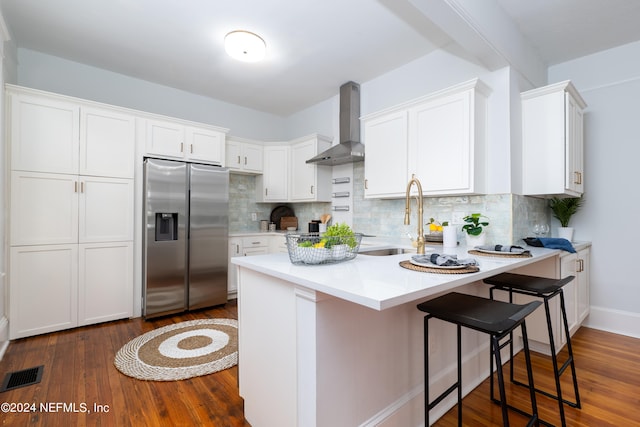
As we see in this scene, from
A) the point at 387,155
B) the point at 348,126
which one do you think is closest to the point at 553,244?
the point at 387,155

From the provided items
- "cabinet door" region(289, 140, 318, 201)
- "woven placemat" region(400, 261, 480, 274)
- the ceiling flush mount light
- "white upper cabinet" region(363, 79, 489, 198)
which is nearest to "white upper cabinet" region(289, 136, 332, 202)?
"cabinet door" region(289, 140, 318, 201)

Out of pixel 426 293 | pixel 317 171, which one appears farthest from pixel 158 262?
pixel 426 293

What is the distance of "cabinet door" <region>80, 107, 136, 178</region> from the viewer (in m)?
2.91

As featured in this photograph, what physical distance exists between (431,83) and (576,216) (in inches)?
80.9

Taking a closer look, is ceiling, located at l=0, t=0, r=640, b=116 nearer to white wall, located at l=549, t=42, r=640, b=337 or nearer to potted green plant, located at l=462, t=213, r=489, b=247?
white wall, located at l=549, t=42, r=640, b=337

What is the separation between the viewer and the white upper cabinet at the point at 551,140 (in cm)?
243

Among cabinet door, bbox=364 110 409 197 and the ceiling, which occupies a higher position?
the ceiling

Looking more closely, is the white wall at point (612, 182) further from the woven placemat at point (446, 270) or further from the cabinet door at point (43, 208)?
the cabinet door at point (43, 208)

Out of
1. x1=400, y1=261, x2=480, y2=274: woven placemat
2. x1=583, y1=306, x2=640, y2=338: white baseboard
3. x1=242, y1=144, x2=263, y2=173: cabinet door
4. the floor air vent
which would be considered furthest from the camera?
x1=242, y1=144, x2=263, y2=173: cabinet door

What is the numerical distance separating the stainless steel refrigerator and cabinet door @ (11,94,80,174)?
66cm

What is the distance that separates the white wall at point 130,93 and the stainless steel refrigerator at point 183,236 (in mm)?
1050

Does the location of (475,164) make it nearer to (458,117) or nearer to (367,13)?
(458,117)

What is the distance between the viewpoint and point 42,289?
2.72 meters

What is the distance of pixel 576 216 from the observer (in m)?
3.08
